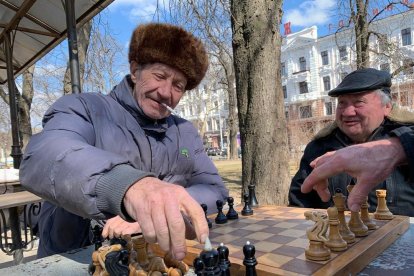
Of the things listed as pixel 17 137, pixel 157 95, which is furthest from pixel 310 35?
pixel 157 95

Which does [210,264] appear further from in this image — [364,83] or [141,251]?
[364,83]

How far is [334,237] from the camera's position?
129 cm

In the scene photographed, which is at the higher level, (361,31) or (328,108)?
(328,108)

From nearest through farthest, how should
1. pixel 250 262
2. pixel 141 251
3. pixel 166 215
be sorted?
pixel 166 215 → pixel 250 262 → pixel 141 251

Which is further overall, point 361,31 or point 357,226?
point 361,31

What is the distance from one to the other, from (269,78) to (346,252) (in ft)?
7.90

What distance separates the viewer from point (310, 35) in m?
38.6

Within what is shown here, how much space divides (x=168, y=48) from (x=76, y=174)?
110 centimetres

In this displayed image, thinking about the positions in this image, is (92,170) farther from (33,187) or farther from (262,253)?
(262,253)

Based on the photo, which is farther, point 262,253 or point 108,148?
point 108,148

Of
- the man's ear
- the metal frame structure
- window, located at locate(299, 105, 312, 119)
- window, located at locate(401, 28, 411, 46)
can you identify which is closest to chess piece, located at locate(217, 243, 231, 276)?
the man's ear

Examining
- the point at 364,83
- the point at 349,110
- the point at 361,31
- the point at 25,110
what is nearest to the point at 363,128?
the point at 349,110

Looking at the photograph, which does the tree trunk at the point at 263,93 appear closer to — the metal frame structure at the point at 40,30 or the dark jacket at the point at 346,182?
the dark jacket at the point at 346,182

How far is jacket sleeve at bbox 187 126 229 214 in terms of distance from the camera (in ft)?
6.57
